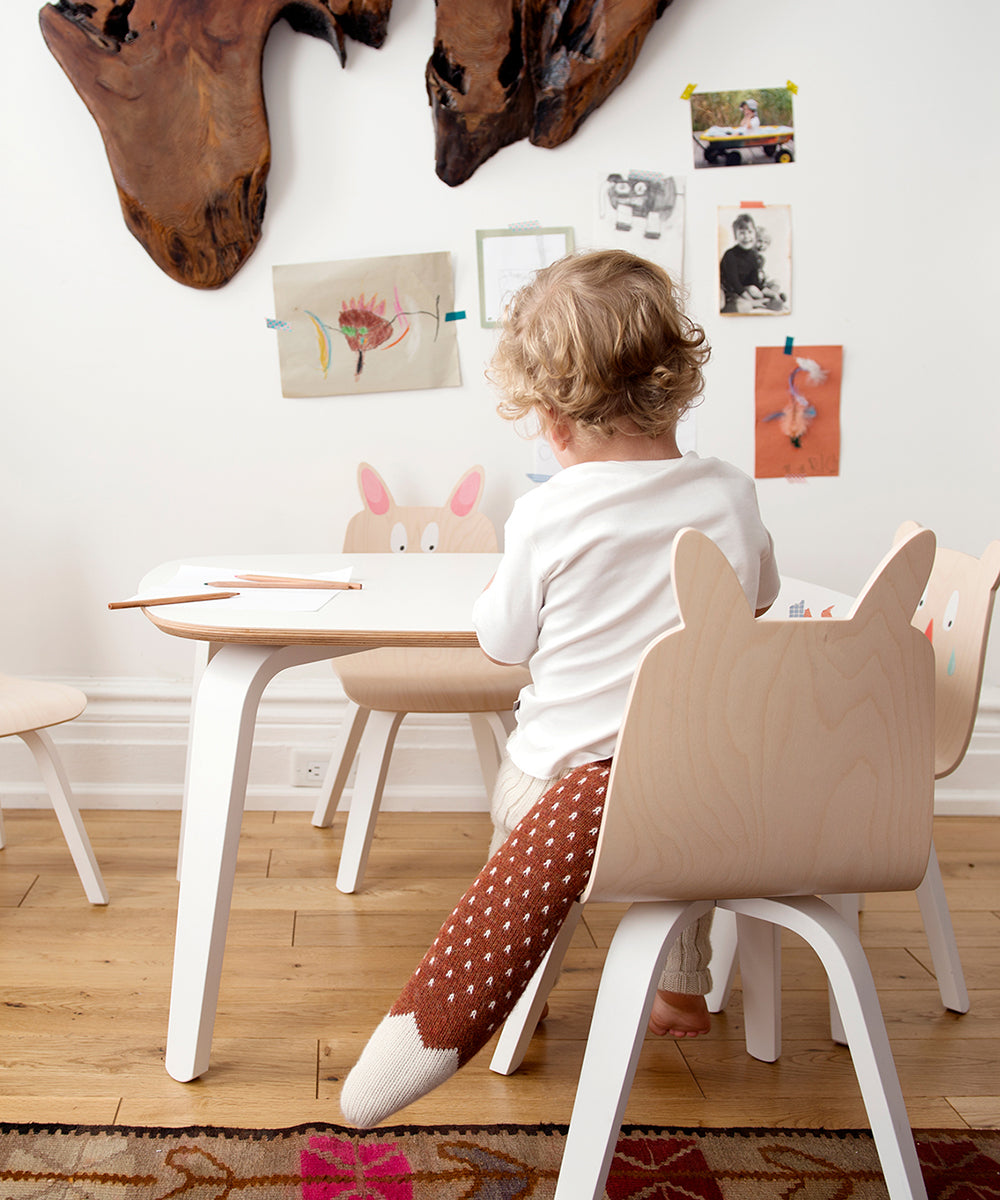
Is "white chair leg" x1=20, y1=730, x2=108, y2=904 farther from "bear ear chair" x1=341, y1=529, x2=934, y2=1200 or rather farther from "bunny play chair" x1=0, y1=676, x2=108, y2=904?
"bear ear chair" x1=341, y1=529, x2=934, y2=1200

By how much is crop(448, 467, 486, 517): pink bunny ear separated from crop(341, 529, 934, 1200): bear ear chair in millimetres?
1304

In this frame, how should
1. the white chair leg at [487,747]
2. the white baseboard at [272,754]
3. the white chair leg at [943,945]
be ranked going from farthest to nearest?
the white baseboard at [272,754]
the white chair leg at [487,747]
the white chair leg at [943,945]

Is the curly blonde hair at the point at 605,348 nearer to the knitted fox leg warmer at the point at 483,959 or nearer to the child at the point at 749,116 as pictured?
the knitted fox leg warmer at the point at 483,959

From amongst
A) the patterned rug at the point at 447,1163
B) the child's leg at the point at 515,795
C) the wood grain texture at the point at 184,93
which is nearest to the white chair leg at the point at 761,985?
the patterned rug at the point at 447,1163

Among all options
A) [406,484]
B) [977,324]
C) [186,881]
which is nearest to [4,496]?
[406,484]

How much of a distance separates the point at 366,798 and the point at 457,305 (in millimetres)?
1084

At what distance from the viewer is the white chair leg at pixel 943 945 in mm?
1572

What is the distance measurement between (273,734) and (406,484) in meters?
0.65

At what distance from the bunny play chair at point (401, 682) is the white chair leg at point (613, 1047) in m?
0.93

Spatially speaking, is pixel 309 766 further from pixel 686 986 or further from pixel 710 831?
pixel 710 831

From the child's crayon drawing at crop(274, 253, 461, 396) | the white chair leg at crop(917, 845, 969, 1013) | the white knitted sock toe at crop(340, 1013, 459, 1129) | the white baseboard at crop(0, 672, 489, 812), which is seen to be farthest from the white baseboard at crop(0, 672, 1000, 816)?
the white knitted sock toe at crop(340, 1013, 459, 1129)

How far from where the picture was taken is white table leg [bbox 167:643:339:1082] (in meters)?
1.32

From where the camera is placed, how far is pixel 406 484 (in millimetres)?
2385

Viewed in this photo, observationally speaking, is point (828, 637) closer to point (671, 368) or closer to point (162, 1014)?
point (671, 368)
